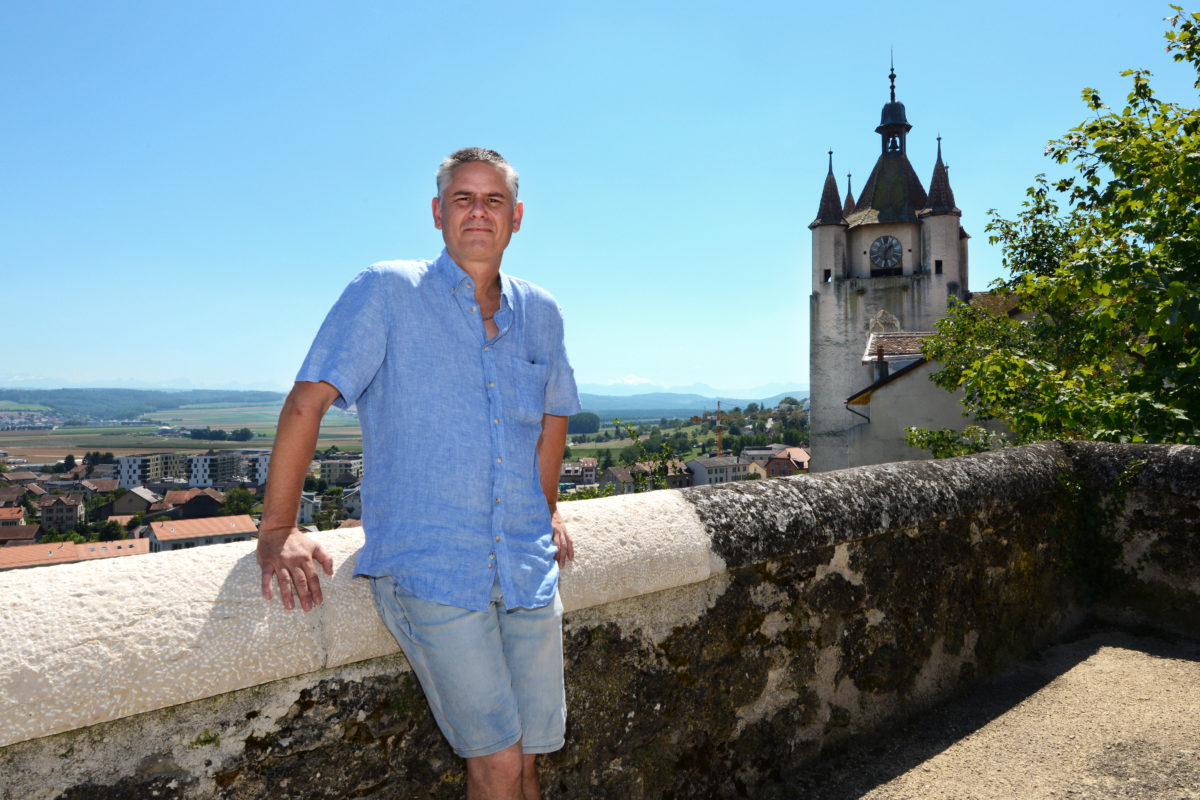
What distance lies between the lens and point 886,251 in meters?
37.4

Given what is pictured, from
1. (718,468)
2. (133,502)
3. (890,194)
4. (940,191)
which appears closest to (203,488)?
(133,502)

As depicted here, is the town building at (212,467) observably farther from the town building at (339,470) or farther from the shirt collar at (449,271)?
the shirt collar at (449,271)

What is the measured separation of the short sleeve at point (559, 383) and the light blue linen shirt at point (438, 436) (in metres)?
0.15

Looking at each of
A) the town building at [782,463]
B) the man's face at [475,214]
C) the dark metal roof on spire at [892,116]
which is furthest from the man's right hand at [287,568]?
the town building at [782,463]

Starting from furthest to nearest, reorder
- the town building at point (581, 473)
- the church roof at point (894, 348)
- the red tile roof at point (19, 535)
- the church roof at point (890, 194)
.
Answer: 1. the town building at point (581, 473)
2. the red tile roof at point (19, 535)
3. the church roof at point (890, 194)
4. the church roof at point (894, 348)

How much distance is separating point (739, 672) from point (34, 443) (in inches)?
7432

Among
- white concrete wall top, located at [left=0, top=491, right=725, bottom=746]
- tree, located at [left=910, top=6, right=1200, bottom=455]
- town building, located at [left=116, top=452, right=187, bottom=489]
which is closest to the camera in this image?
white concrete wall top, located at [left=0, top=491, right=725, bottom=746]

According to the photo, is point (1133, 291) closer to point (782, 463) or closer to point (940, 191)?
point (940, 191)

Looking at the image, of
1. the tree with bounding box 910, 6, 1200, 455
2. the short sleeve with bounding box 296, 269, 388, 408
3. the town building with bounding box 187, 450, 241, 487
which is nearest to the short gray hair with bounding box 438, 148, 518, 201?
the short sleeve with bounding box 296, 269, 388, 408

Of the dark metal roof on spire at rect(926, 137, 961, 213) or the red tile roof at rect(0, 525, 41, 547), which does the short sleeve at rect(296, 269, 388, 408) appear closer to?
the dark metal roof on spire at rect(926, 137, 961, 213)

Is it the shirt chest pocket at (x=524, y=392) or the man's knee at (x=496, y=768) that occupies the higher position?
the shirt chest pocket at (x=524, y=392)

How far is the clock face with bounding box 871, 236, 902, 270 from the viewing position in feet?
122

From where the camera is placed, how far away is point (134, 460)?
90.9 m

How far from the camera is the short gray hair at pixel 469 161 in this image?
1.51 metres
